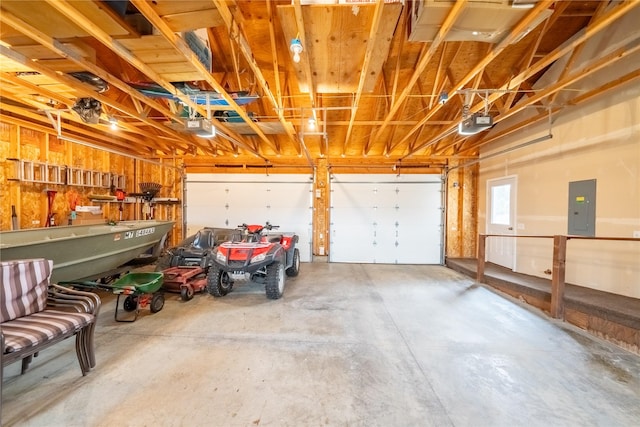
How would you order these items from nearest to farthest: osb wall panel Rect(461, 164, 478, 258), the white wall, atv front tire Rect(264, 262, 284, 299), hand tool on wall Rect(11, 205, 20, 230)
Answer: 1. the white wall
2. atv front tire Rect(264, 262, 284, 299)
3. hand tool on wall Rect(11, 205, 20, 230)
4. osb wall panel Rect(461, 164, 478, 258)

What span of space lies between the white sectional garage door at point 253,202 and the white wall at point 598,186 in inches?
206

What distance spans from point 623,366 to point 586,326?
854mm

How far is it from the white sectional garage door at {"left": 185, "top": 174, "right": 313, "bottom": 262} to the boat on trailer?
7.95 feet

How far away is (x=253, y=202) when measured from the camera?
7.62m

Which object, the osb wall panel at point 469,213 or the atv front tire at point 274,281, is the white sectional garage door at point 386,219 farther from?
the atv front tire at point 274,281

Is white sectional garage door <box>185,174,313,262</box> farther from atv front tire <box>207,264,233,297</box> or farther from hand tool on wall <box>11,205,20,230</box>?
hand tool on wall <box>11,205,20,230</box>

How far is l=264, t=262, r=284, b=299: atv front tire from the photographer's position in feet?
13.6

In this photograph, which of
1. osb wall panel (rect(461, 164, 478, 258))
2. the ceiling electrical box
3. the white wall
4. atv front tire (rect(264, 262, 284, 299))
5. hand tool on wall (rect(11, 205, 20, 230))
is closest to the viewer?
the white wall

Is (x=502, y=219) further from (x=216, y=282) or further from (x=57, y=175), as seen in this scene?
(x=57, y=175)

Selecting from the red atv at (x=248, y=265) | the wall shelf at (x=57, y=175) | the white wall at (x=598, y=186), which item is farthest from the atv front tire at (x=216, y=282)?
the white wall at (x=598, y=186)

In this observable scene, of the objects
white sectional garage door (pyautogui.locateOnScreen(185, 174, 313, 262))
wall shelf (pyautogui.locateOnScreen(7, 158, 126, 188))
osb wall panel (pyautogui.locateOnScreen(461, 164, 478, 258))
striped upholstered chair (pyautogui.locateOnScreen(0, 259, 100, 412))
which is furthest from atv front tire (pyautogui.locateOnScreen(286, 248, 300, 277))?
wall shelf (pyautogui.locateOnScreen(7, 158, 126, 188))

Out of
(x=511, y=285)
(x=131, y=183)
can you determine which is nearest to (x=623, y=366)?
(x=511, y=285)

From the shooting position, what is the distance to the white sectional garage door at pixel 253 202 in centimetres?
757

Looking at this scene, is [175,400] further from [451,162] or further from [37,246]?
[451,162]
